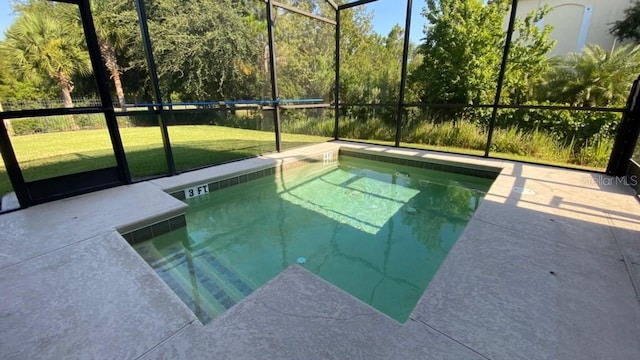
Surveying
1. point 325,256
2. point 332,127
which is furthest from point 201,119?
point 325,256

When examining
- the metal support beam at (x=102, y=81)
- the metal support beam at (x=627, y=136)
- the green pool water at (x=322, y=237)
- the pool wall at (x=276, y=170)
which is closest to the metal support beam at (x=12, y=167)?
the metal support beam at (x=102, y=81)

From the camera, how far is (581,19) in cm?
1248

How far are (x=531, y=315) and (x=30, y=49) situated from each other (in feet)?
20.4

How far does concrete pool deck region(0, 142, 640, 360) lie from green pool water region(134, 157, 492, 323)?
443mm

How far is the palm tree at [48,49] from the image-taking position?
11.6ft

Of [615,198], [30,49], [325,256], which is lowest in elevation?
[325,256]

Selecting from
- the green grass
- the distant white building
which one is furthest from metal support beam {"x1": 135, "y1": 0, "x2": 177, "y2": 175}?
the distant white building

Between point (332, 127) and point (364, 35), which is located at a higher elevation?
point (364, 35)

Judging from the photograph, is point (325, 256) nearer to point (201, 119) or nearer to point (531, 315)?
point (531, 315)

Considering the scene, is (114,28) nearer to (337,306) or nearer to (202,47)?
(202,47)

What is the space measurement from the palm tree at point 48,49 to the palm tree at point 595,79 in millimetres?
11008

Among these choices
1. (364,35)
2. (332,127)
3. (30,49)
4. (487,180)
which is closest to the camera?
(30,49)

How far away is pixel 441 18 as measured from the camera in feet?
25.0

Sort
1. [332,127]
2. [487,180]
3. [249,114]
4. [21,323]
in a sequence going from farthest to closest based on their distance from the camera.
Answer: [249,114] < [332,127] < [487,180] < [21,323]
